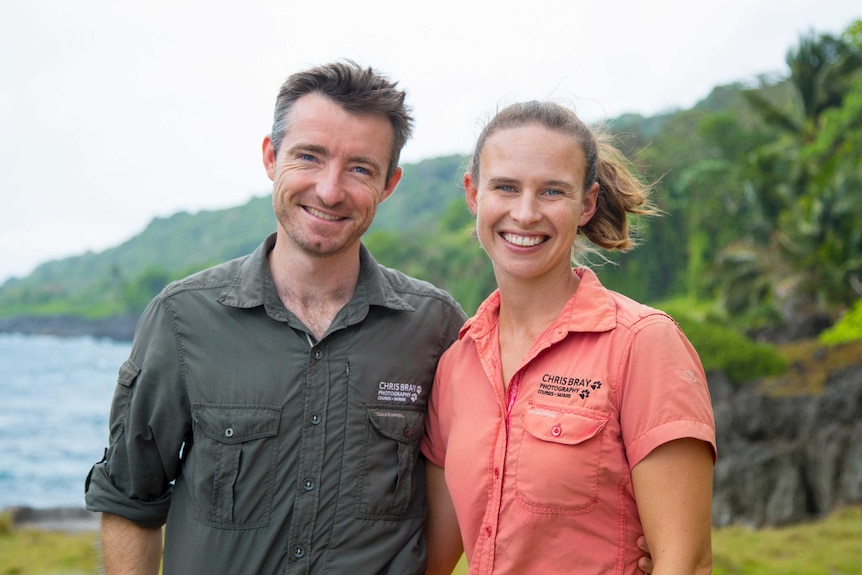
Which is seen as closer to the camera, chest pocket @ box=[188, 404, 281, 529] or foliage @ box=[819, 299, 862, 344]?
chest pocket @ box=[188, 404, 281, 529]

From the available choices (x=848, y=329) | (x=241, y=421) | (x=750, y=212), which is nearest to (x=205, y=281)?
(x=241, y=421)

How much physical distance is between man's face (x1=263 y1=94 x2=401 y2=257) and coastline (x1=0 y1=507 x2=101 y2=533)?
1663 centimetres

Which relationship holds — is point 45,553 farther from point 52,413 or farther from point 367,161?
point 52,413

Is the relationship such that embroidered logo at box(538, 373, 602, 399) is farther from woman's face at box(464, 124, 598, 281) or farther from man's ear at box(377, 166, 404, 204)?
man's ear at box(377, 166, 404, 204)

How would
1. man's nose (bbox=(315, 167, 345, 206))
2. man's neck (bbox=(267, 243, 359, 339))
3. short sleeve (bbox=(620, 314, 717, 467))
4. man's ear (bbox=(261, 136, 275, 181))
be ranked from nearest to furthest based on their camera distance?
short sleeve (bbox=(620, 314, 717, 467)) < man's nose (bbox=(315, 167, 345, 206)) < man's neck (bbox=(267, 243, 359, 339)) < man's ear (bbox=(261, 136, 275, 181))

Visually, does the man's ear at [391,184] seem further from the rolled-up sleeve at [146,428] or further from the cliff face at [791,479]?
the cliff face at [791,479]

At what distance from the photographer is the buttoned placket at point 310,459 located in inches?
110

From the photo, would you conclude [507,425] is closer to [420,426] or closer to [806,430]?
[420,426]

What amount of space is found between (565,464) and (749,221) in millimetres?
33950

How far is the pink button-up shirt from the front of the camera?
7.89 feet

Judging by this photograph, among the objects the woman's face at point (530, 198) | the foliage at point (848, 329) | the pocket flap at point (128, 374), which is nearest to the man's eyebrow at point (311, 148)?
the woman's face at point (530, 198)

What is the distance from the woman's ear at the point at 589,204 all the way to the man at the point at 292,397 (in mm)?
770

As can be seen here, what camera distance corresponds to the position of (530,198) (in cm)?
271

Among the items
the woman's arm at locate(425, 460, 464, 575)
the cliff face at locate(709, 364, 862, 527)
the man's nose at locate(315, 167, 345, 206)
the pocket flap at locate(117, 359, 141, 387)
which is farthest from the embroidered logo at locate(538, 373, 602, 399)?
the cliff face at locate(709, 364, 862, 527)
